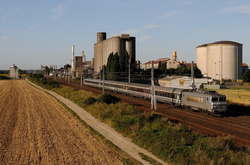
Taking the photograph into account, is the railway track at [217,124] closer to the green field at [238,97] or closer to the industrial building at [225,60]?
the green field at [238,97]

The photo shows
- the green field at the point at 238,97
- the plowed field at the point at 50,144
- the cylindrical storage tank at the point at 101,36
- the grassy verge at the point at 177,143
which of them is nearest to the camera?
the grassy verge at the point at 177,143

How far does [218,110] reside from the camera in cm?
3203

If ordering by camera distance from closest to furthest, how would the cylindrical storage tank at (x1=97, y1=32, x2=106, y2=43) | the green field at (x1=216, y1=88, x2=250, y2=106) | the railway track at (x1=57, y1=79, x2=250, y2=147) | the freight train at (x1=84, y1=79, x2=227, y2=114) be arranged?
1. the railway track at (x1=57, y1=79, x2=250, y2=147)
2. the freight train at (x1=84, y1=79, x2=227, y2=114)
3. the green field at (x1=216, y1=88, x2=250, y2=106)
4. the cylindrical storage tank at (x1=97, y1=32, x2=106, y2=43)

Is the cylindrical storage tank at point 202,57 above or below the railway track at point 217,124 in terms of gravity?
above

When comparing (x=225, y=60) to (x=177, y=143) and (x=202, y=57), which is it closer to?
(x=202, y=57)

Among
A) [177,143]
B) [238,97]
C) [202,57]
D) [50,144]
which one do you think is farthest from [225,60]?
[50,144]

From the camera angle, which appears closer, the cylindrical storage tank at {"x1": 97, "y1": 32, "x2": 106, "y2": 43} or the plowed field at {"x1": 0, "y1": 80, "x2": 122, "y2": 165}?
the plowed field at {"x1": 0, "y1": 80, "x2": 122, "y2": 165}

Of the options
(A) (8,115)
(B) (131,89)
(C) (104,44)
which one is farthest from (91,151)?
(C) (104,44)

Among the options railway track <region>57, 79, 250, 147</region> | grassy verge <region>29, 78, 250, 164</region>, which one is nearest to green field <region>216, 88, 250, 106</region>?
railway track <region>57, 79, 250, 147</region>

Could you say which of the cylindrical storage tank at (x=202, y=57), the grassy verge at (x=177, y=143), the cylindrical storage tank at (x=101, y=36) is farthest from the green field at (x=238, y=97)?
the cylindrical storage tank at (x=101, y=36)

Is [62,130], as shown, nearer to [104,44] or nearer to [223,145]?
[223,145]

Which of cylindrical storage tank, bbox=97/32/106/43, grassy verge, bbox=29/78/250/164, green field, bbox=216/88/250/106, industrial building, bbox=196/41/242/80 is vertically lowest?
grassy verge, bbox=29/78/250/164

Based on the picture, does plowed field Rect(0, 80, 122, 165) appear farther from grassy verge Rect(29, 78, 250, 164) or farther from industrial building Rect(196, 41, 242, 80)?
industrial building Rect(196, 41, 242, 80)

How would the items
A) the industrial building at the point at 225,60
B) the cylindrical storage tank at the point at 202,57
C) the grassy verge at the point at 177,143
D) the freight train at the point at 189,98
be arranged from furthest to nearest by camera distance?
the cylindrical storage tank at the point at 202,57 < the industrial building at the point at 225,60 < the freight train at the point at 189,98 < the grassy verge at the point at 177,143
